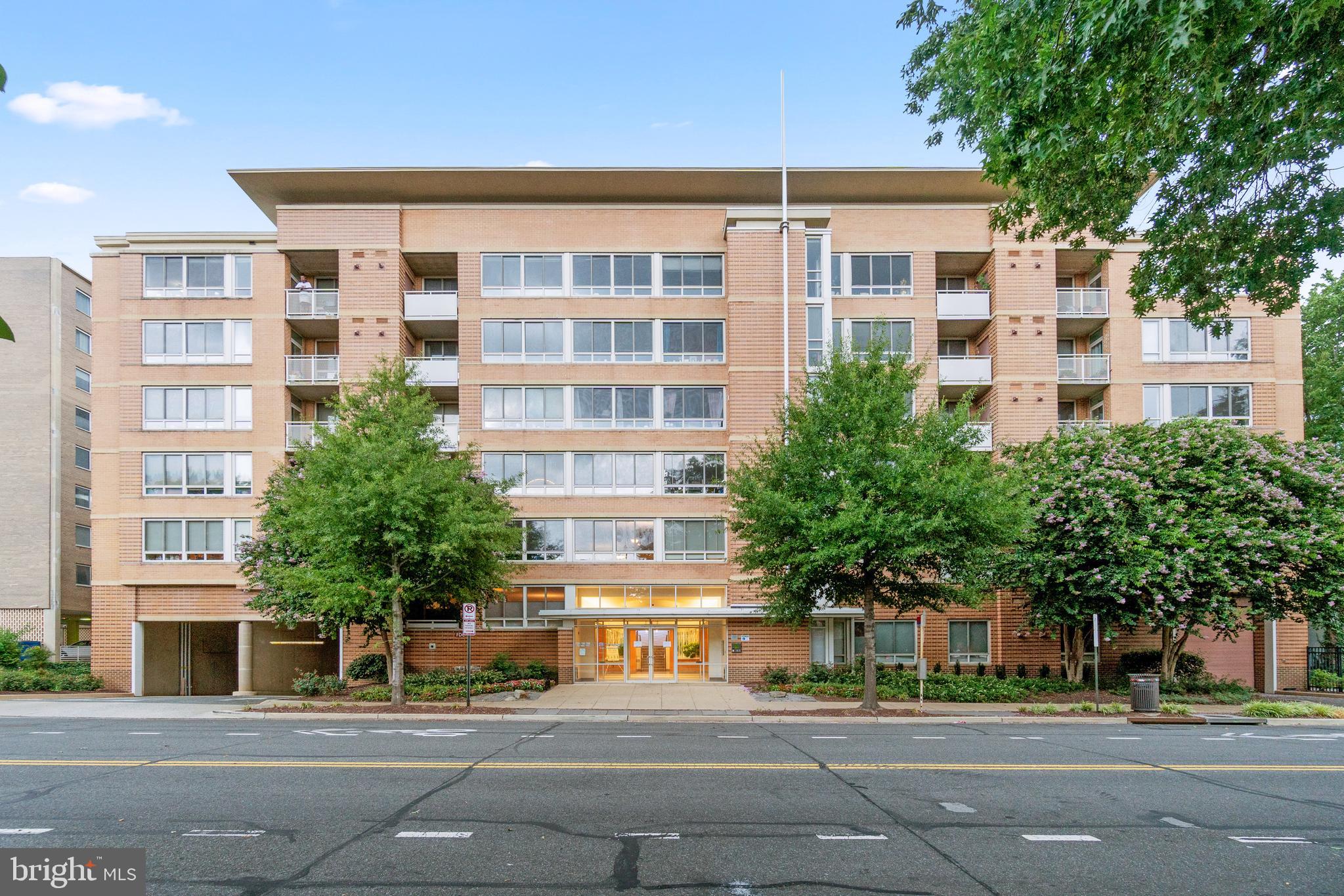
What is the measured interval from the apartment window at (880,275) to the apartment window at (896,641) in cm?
1188

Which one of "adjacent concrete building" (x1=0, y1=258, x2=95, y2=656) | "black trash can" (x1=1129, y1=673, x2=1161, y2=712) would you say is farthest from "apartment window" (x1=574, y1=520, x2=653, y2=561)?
"adjacent concrete building" (x1=0, y1=258, x2=95, y2=656)

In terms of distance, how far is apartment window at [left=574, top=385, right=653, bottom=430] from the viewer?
2955cm

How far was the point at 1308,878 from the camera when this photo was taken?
6914mm

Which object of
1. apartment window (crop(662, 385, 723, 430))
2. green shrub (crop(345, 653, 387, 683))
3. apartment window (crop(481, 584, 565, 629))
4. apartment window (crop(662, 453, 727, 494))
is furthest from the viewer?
apartment window (crop(662, 385, 723, 430))

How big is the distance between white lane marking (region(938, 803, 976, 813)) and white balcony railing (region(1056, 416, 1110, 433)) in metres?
18.0

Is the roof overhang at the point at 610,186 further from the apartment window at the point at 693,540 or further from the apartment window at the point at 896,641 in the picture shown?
the apartment window at the point at 896,641

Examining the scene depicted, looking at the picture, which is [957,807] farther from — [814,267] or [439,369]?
[439,369]

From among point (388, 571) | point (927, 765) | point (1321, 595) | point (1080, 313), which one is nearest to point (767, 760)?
point (927, 765)

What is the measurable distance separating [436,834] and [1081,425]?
982 inches

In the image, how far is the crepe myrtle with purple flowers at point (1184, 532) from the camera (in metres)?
21.2

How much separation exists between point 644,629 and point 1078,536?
14.2 m

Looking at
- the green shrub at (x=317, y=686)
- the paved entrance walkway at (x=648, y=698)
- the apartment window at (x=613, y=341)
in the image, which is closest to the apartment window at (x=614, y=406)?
the apartment window at (x=613, y=341)

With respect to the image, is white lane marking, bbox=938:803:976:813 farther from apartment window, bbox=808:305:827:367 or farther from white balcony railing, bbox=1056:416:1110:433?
apartment window, bbox=808:305:827:367

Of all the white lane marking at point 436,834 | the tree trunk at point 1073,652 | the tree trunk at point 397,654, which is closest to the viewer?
the white lane marking at point 436,834
